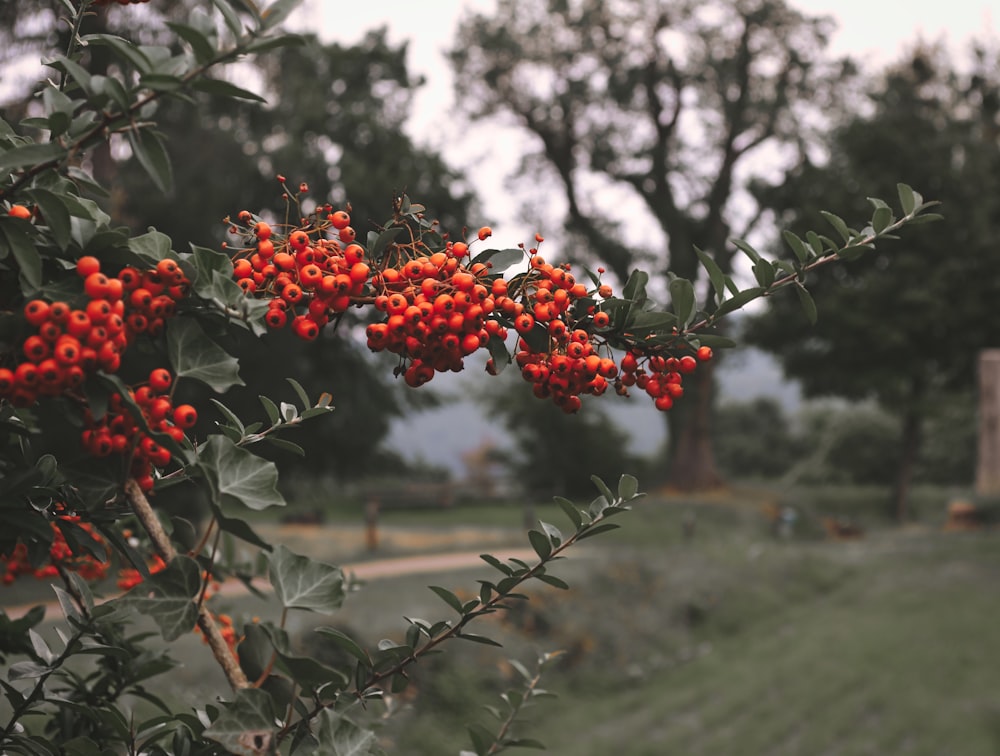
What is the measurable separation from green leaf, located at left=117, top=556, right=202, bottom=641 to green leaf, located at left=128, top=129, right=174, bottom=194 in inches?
17.2

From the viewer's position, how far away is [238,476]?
102 cm

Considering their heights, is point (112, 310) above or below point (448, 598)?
above

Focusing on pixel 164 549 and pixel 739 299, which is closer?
pixel 164 549

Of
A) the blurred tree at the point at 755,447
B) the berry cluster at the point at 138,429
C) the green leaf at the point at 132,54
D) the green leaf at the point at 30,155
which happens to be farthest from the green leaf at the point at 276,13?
the blurred tree at the point at 755,447

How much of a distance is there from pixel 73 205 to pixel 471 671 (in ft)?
25.1

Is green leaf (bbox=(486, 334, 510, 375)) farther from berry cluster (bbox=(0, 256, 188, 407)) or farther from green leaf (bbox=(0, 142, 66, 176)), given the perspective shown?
green leaf (bbox=(0, 142, 66, 176))

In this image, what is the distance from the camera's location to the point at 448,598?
138cm

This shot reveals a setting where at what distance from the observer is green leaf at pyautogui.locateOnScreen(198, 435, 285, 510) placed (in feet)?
3.27

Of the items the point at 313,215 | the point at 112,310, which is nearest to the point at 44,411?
the point at 112,310

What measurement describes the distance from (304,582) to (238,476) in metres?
0.15

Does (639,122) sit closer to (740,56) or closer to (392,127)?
(740,56)

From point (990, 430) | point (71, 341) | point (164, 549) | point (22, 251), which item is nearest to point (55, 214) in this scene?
point (22, 251)

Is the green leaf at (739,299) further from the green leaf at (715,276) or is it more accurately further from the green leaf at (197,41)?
the green leaf at (197,41)

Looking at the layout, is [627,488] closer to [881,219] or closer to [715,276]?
[715,276]
